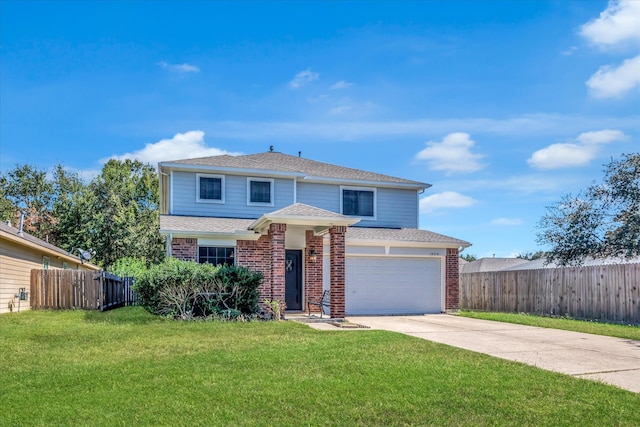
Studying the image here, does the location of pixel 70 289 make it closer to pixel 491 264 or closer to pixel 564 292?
pixel 564 292

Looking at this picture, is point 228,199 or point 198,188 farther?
point 228,199

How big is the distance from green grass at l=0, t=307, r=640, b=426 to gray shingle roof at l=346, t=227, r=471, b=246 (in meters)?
8.52

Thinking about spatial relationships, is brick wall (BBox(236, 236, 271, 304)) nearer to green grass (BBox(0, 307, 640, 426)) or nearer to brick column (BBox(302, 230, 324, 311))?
brick column (BBox(302, 230, 324, 311))

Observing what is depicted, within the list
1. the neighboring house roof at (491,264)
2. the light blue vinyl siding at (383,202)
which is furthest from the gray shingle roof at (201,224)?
the neighboring house roof at (491,264)

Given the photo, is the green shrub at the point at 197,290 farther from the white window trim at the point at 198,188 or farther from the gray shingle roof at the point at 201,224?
the white window trim at the point at 198,188

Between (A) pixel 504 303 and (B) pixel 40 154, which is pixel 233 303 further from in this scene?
(B) pixel 40 154

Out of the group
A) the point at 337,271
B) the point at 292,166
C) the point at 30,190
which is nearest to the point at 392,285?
the point at 337,271

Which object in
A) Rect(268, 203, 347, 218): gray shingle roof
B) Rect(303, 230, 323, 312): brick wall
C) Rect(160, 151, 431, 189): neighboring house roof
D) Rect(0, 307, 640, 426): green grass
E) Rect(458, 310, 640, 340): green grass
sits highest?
Rect(160, 151, 431, 189): neighboring house roof

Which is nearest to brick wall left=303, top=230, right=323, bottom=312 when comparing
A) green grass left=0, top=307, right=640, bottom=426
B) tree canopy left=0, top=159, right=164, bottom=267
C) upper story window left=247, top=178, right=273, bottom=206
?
upper story window left=247, top=178, right=273, bottom=206

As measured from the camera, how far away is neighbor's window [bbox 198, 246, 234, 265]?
52.9ft

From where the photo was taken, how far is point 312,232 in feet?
53.9

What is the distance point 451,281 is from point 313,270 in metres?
5.29

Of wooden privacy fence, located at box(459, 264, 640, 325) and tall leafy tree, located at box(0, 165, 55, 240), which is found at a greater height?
tall leafy tree, located at box(0, 165, 55, 240)

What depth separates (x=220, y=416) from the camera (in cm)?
508
